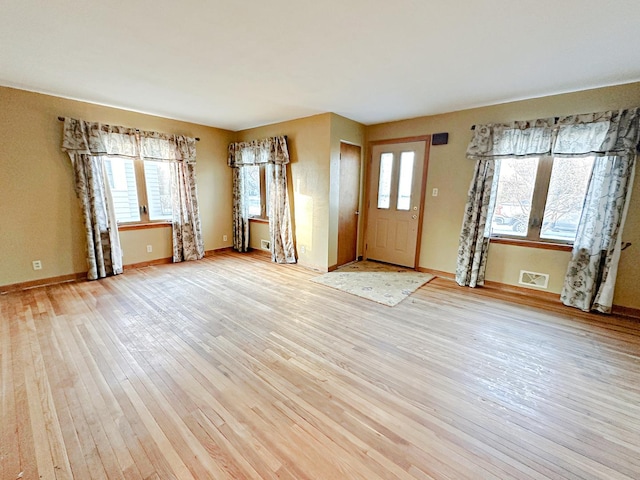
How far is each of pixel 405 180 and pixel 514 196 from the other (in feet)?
4.90

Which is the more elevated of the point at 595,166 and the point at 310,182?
the point at 595,166

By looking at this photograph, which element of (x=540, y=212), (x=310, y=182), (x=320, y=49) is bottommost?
(x=540, y=212)

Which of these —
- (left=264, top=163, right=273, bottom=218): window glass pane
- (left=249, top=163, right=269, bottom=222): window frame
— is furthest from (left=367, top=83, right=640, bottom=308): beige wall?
(left=249, top=163, right=269, bottom=222): window frame

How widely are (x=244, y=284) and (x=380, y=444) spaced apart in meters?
2.72

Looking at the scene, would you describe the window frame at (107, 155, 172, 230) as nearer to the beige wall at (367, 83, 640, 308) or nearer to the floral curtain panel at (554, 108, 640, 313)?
the beige wall at (367, 83, 640, 308)

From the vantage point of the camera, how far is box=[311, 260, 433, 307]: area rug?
3.40m

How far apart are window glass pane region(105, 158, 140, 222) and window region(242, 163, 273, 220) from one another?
6.28ft

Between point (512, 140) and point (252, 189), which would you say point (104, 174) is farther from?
point (512, 140)

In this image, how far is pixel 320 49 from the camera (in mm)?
2141

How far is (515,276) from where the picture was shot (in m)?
3.50

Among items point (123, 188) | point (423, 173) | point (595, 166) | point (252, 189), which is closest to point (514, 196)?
point (595, 166)

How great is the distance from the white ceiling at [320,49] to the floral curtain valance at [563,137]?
33 cm

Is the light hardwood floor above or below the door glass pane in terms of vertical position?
below

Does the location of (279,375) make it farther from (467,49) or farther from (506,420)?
(467,49)
